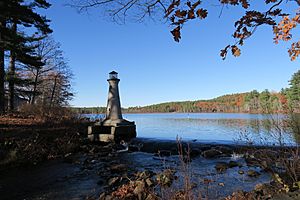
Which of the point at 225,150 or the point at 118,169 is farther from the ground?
the point at 225,150

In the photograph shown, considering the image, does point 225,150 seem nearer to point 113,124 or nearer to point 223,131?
point 113,124

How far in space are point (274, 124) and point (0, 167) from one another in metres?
9.38

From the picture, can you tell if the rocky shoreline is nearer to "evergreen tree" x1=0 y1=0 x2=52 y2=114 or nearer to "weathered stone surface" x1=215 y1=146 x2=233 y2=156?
"weathered stone surface" x1=215 y1=146 x2=233 y2=156

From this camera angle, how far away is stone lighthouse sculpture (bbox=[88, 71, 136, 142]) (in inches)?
Answer: 579

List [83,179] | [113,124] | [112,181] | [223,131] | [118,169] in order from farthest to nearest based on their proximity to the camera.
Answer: [223,131], [113,124], [118,169], [83,179], [112,181]

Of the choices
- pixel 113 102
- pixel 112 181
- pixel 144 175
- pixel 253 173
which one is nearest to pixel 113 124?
pixel 113 102

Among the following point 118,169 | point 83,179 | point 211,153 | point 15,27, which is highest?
point 15,27

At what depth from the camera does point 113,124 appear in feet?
49.1

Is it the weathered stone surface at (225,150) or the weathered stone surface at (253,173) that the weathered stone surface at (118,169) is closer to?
Answer: the weathered stone surface at (253,173)

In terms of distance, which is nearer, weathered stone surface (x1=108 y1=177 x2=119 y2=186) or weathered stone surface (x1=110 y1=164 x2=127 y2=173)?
weathered stone surface (x1=108 y1=177 x2=119 y2=186)

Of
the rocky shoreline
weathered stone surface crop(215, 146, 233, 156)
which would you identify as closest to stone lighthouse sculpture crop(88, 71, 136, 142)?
the rocky shoreline

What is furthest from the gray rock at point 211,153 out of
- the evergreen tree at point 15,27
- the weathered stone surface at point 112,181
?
the evergreen tree at point 15,27

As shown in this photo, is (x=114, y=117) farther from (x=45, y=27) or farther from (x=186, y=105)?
(x=186, y=105)

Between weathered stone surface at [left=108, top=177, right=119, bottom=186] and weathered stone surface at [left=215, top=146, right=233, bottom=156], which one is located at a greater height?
weathered stone surface at [left=215, top=146, right=233, bottom=156]
